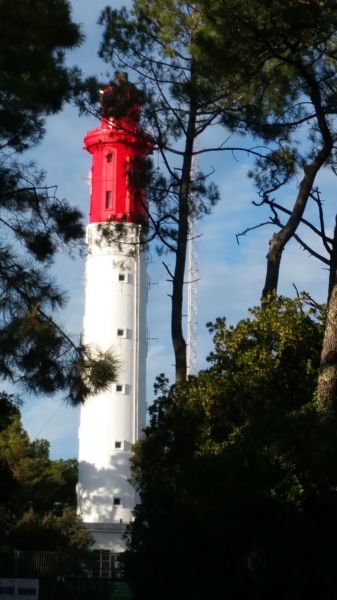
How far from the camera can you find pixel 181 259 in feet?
53.4

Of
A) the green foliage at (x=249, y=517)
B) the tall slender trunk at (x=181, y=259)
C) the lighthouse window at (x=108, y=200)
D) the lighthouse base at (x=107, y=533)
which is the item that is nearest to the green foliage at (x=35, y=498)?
the lighthouse base at (x=107, y=533)

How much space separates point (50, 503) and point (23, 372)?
118 feet

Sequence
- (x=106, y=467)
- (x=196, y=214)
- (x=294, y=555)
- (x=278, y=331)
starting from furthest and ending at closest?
(x=106, y=467) → (x=196, y=214) → (x=278, y=331) → (x=294, y=555)

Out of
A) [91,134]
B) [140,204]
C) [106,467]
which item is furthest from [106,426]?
[140,204]

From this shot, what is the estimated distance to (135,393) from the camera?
4247cm

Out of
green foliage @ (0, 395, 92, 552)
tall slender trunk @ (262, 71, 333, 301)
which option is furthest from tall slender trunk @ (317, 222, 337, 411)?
green foliage @ (0, 395, 92, 552)

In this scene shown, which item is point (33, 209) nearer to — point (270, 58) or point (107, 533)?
point (270, 58)

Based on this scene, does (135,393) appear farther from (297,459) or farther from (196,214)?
(297,459)

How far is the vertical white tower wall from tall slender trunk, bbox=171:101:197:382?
2406 centimetres

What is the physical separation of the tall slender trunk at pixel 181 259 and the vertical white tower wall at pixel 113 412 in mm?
24058

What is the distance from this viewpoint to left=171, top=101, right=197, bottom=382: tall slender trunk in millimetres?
15969

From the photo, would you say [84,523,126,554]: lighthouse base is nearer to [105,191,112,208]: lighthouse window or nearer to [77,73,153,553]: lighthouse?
[77,73,153,553]: lighthouse

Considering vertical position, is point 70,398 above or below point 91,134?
below

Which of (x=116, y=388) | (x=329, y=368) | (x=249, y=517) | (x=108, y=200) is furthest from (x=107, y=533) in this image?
(x=249, y=517)
